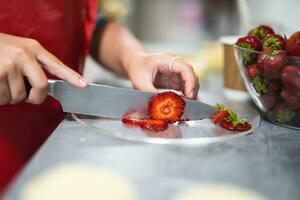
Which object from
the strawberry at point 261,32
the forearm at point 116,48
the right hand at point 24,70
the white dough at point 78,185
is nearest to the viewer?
the white dough at point 78,185

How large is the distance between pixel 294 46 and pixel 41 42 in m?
0.42

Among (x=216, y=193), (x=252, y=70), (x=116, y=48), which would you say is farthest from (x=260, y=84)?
(x=116, y=48)

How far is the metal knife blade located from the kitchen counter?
0.05 meters

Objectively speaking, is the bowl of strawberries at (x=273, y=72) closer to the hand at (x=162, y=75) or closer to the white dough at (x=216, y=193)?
the hand at (x=162, y=75)

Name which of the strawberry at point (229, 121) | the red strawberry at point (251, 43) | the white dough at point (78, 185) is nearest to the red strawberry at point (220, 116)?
the strawberry at point (229, 121)

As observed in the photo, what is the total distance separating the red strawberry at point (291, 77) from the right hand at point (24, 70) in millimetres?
285

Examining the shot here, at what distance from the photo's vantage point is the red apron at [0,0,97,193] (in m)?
0.74

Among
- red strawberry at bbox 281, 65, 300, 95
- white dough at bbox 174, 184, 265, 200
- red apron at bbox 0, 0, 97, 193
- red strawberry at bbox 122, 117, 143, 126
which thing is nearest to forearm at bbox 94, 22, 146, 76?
red apron at bbox 0, 0, 97, 193

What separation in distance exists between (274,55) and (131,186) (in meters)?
0.30

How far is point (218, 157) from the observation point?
0.54 metres

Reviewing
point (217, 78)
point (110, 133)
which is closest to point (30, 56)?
point (110, 133)

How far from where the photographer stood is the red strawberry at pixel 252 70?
0.67 m

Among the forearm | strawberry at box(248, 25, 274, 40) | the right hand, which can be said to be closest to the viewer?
the right hand

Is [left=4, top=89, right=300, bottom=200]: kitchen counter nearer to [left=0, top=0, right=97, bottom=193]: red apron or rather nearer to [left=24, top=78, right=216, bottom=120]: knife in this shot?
[left=24, top=78, right=216, bottom=120]: knife
